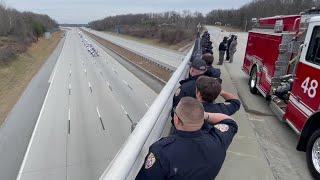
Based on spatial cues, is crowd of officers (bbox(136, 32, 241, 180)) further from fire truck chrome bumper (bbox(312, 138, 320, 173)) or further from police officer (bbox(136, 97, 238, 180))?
fire truck chrome bumper (bbox(312, 138, 320, 173))

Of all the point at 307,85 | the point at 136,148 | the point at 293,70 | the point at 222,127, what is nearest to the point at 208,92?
the point at 222,127

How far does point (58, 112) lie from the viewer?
34781 mm

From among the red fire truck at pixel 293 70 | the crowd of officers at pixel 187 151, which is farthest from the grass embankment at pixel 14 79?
the crowd of officers at pixel 187 151

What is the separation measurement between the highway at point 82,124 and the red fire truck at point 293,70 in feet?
47.7

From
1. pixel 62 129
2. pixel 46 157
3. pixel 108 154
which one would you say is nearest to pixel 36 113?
pixel 62 129

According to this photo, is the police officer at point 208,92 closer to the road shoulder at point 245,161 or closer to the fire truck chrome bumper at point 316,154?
the road shoulder at point 245,161

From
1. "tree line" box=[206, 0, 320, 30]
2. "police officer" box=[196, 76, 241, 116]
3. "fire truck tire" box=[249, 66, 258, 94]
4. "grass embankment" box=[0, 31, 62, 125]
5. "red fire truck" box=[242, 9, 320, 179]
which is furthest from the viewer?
"tree line" box=[206, 0, 320, 30]

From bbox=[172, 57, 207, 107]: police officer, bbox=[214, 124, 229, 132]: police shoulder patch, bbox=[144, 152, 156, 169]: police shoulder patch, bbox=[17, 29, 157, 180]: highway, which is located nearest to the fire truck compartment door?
bbox=[172, 57, 207, 107]: police officer

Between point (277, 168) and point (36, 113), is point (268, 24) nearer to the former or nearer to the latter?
point (277, 168)

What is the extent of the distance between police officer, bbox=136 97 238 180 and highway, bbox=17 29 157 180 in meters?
20.0

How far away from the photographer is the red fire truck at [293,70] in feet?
19.4

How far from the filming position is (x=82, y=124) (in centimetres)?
3127

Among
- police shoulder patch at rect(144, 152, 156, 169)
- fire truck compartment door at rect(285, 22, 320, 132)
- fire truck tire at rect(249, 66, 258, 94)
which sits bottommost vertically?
fire truck tire at rect(249, 66, 258, 94)

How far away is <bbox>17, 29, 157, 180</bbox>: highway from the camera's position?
2288cm
